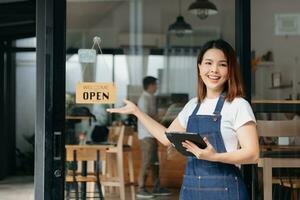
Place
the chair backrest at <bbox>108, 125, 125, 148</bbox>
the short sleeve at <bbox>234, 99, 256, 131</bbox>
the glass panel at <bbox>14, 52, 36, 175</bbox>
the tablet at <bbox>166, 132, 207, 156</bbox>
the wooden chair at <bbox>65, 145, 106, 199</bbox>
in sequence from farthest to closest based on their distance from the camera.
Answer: the glass panel at <bbox>14, 52, 36, 175</bbox> < the chair backrest at <bbox>108, 125, 125, 148</bbox> < the wooden chair at <bbox>65, 145, 106, 199</bbox> < the short sleeve at <bbox>234, 99, 256, 131</bbox> < the tablet at <bbox>166, 132, 207, 156</bbox>

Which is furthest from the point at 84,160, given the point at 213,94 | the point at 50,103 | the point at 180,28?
the point at 180,28

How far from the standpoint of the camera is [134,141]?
527 centimetres

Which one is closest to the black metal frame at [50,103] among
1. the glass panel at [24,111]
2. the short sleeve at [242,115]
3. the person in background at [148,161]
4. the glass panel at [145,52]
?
the glass panel at [145,52]

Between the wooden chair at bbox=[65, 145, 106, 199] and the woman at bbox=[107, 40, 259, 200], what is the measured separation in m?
1.26

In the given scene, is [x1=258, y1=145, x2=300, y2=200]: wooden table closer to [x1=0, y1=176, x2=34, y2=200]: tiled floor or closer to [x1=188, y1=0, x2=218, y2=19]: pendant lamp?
[x1=188, y1=0, x2=218, y2=19]: pendant lamp

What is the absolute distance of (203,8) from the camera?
6762 mm

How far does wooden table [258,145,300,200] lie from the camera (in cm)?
349

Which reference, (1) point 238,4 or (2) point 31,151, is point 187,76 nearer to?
(2) point 31,151

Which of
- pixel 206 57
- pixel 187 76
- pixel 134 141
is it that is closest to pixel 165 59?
pixel 187 76

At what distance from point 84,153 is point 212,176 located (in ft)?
6.69

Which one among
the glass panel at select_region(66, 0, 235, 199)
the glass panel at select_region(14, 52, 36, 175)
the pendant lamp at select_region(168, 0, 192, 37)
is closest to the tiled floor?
the glass panel at select_region(14, 52, 36, 175)

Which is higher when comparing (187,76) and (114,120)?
(187,76)

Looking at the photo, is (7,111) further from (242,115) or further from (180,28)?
(242,115)

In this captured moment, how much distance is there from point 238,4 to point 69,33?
40.8 inches
